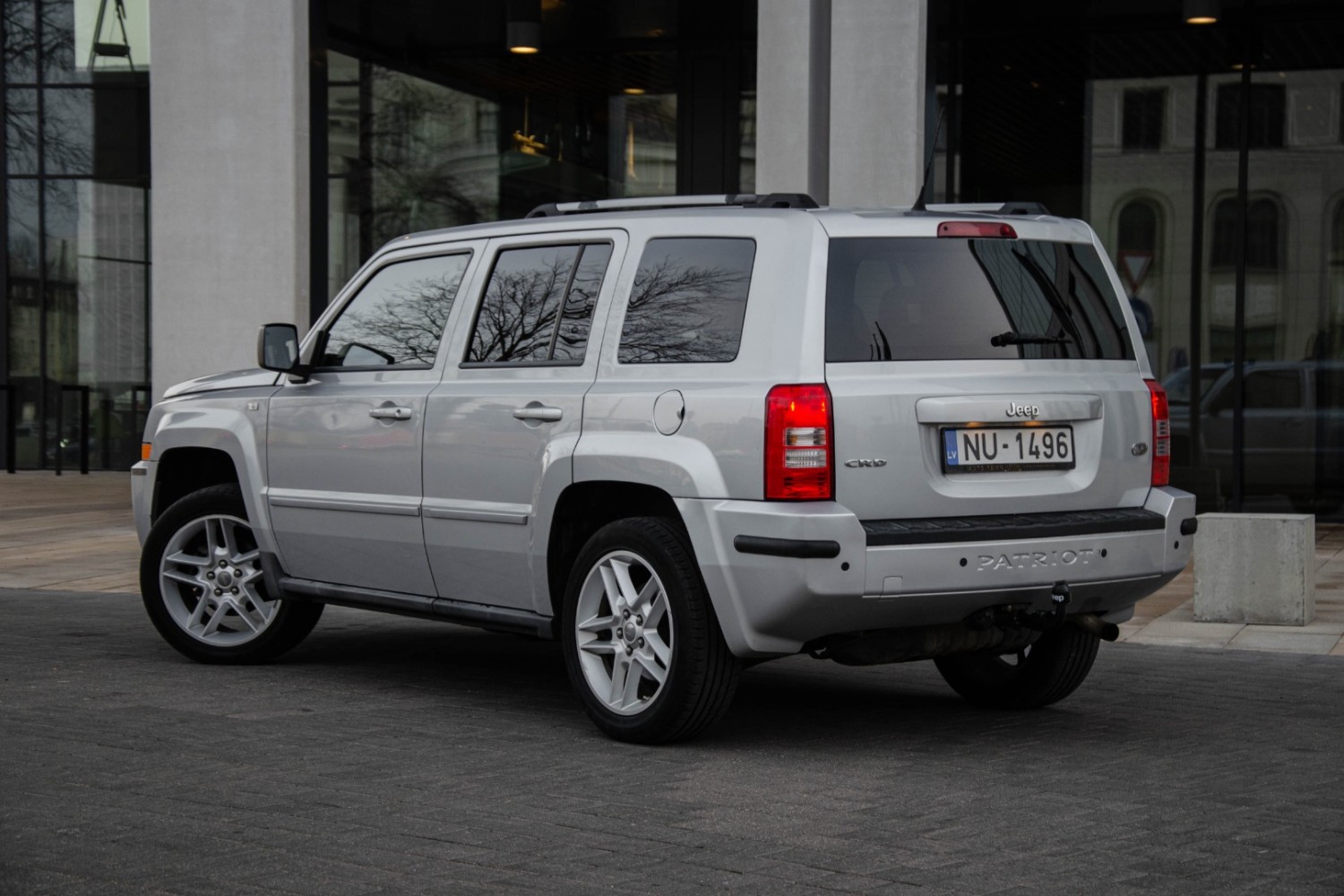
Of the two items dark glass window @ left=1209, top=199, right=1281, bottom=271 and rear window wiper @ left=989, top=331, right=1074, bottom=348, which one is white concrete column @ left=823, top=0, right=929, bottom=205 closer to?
dark glass window @ left=1209, top=199, right=1281, bottom=271

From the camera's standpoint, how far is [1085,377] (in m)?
6.14

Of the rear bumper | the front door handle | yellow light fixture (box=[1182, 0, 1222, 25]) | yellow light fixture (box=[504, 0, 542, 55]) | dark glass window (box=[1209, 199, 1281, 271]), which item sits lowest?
the rear bumper

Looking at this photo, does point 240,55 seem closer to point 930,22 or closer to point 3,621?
point 930,22

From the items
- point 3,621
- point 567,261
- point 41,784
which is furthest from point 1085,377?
Answer: point 3,621

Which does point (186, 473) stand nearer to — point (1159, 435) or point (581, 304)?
point (581, 304)

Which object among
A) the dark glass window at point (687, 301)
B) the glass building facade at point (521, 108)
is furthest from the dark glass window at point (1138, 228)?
the dark glass window at point (687, 301)

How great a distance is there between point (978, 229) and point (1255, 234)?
11.0m

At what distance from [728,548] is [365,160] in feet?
48.4

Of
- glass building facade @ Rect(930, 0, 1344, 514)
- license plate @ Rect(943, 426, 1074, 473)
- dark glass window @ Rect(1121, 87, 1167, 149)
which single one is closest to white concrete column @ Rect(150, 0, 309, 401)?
glass building facade @ Rect(930, 0, 1344, 514)

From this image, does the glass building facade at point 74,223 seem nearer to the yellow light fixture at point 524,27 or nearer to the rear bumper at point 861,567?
the yellow light fixture at point 524,27

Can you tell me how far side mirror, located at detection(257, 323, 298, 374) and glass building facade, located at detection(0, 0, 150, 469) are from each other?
56.8 ft

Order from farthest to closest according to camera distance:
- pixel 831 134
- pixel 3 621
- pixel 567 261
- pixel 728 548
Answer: pixel 831 134
pixel 3 621
pixel 567 261
pixel 728 548

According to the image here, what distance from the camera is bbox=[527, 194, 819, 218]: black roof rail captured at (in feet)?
20.2

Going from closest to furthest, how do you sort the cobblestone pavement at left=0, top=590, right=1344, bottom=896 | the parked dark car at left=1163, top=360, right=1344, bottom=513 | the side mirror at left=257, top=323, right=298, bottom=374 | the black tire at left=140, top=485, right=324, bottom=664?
the cobblestone pavement at left=0, top=590, right=1344, bottom=896, the side mirror at left=257, top=323, right=298, bottom=374, the black tire at left=140, top=485, right=324, bottom=664, the parked dark car at left=1163, top=360, right=1344, bottom=513
